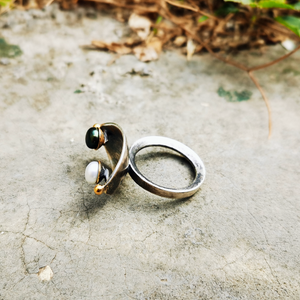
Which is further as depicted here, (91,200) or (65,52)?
(65,52)

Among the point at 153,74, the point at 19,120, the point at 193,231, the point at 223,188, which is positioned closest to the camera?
the point at 193,231

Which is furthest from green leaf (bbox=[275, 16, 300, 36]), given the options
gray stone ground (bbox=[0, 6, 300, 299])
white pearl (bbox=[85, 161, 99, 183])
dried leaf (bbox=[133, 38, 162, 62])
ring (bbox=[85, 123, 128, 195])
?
white pearl (bbox=[85, 161, 99, 183])

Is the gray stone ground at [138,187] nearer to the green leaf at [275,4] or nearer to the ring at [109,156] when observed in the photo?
the ring at [109,156]

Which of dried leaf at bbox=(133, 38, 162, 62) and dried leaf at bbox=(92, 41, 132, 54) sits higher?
dried leaf at bbox=(133, 38, 162, 62)

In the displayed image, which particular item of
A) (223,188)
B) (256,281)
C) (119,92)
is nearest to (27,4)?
(119,92)

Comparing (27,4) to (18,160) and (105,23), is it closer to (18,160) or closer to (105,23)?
(105,23)

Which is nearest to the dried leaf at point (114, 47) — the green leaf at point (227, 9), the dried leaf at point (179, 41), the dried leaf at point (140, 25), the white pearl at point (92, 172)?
the dried leaf at point (140, 25)

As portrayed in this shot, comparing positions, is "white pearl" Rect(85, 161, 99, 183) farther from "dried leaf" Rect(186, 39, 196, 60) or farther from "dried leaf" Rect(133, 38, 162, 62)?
"dried leaf" Rect(186, 39, 196, 60)

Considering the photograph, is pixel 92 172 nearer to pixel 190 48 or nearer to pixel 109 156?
pixel 109 156
